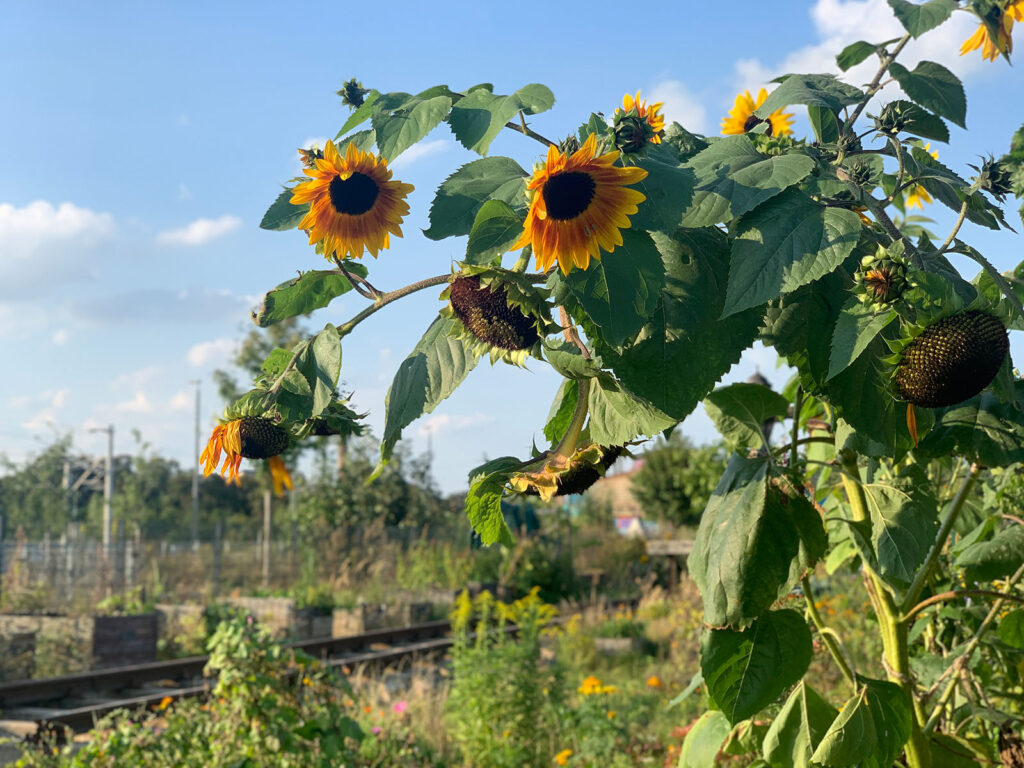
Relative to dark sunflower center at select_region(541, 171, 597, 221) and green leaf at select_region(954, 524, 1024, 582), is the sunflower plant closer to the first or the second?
dark sunflower center at select_region(541, 171, 597, 221)

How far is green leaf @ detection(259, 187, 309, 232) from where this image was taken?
126 cm

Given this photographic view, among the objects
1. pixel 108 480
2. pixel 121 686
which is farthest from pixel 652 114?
pixel 108 480

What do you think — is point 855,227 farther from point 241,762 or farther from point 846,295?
point 241,762

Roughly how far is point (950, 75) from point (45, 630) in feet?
43.1

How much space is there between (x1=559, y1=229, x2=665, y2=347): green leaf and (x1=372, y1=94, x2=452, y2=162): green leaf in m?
0.27

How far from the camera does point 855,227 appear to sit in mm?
957

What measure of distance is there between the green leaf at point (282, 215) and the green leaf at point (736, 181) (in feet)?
1.73

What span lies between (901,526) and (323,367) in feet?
2.98

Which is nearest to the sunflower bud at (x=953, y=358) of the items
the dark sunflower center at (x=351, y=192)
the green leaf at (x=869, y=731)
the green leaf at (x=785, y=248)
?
the green leaf at (x=785, y=248)

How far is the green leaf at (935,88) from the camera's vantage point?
1.23 metres

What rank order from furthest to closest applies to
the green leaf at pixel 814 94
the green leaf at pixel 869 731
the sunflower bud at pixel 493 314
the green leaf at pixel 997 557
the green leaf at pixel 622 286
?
1. the green leaf at pixel 997 557
2. the green leaf at pixel 869 731
3. the green leaf at pixel 814 94
4. the sunflower bud at pixel 493 314
5. the green leaf at pixel 622 286

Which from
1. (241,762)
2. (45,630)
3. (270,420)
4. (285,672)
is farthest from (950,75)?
(45,630)

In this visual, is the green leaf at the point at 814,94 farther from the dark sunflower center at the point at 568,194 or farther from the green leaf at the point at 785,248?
the dark sunflower center at the point at 568,194

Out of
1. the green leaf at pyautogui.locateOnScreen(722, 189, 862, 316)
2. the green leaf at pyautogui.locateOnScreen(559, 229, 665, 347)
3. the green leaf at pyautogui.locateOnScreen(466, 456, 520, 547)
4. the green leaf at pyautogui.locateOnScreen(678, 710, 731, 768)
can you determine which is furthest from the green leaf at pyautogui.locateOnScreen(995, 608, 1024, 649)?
the green leaf at pyautogui.locateOnScreen(559, 229, 665, 347)
